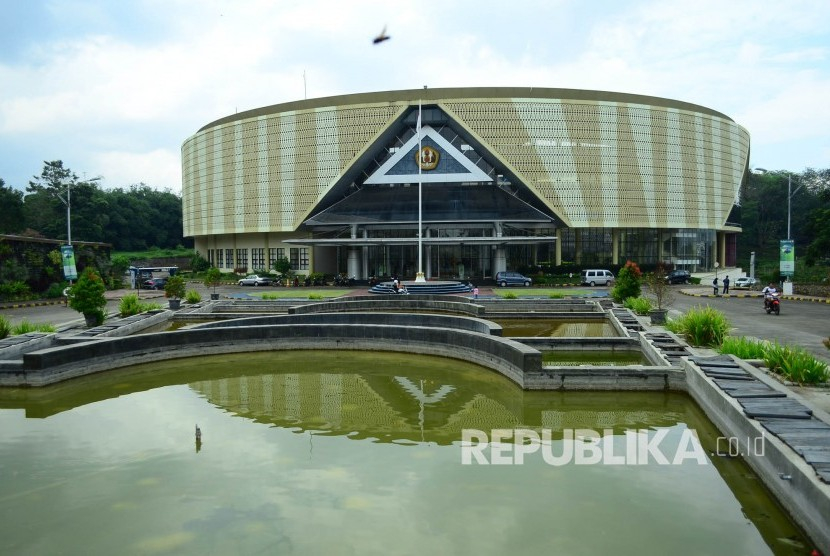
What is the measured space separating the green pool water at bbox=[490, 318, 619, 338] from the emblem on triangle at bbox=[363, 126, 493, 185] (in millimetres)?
28807

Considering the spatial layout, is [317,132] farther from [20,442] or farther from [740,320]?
[20,442]

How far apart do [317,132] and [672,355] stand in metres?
45.0

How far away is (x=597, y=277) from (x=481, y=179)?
13.6 meters

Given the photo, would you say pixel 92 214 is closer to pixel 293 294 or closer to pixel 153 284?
pixel 153 284

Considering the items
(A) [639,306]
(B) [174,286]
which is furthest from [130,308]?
(A) [639,306]

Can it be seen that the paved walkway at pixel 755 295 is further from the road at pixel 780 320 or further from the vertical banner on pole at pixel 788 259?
the vertical banner on pole at pixel 788 259

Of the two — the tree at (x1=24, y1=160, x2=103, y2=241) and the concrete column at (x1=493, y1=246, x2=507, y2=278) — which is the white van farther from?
the tree at (x1=24, y1=160, x2=103, y2=241)

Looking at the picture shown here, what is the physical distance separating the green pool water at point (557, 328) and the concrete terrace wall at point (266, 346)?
14.6ft

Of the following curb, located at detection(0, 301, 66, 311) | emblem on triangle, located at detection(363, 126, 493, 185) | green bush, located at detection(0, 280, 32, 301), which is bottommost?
curb, located at detection(0, 301, 66, 311)

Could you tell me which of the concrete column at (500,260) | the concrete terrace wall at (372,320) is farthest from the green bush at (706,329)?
the concrete column at (500,260)

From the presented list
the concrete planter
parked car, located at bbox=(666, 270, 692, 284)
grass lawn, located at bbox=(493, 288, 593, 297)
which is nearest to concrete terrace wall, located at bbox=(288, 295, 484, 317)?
grass lawn, located at bbox=(493, 288, 593, 297)

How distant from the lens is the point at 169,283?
2923 centimetres

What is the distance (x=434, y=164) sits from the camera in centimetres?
5222

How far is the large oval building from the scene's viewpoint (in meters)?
51.1
